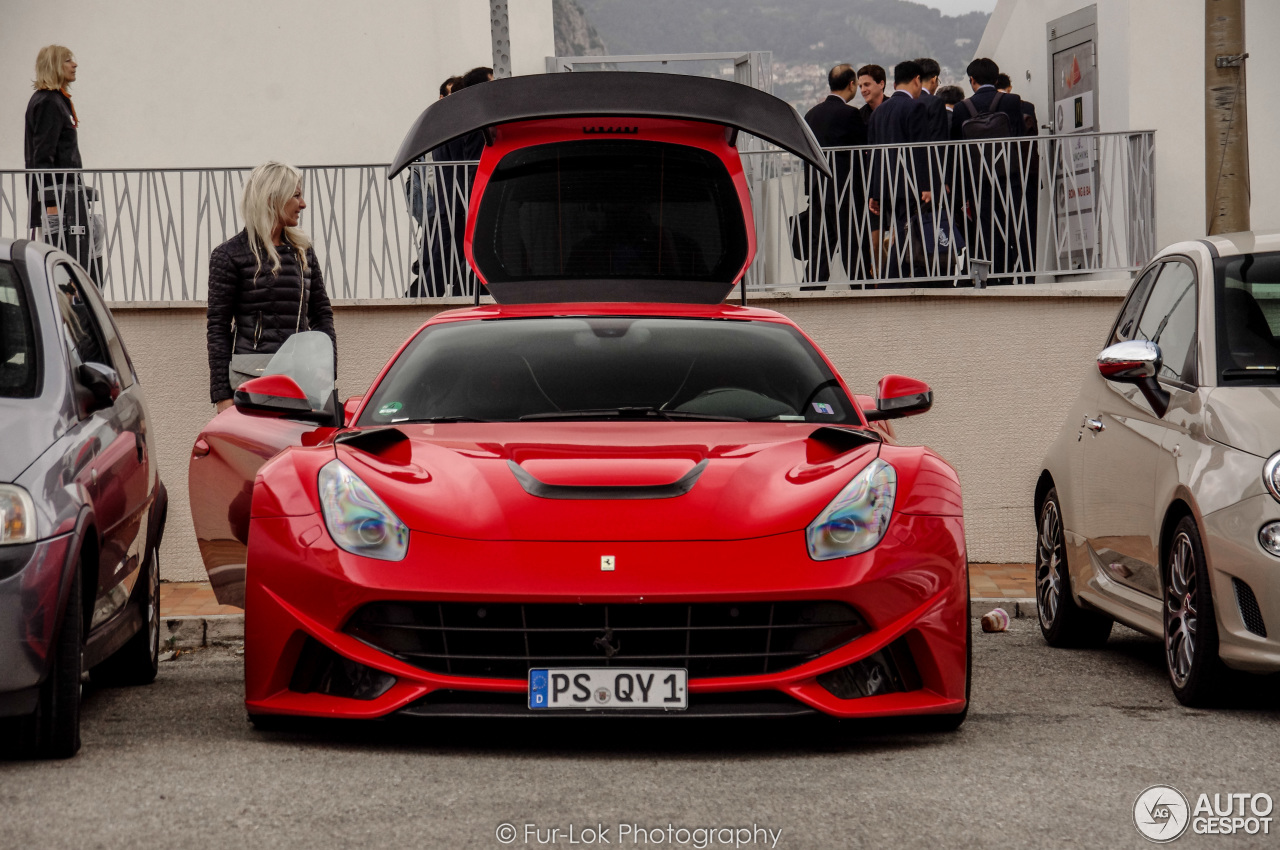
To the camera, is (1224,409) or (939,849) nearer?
(939,849)

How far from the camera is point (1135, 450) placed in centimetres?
680

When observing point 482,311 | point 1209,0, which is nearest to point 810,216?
point 1209,0

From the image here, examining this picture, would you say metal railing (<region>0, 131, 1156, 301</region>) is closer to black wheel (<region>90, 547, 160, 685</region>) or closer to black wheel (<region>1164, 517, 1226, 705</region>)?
black wheel (<region>90, 547, 160, 685</region>)

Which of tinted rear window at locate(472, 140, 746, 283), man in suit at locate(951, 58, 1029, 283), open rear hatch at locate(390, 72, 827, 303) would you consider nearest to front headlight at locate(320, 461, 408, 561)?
open rear hatch at locate(390, 72, 827, 303)

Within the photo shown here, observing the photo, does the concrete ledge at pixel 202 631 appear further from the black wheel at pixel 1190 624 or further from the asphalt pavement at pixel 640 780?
the black wheel at pixel 1190 624

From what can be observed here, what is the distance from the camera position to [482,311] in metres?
6.72

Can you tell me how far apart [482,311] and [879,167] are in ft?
22.3

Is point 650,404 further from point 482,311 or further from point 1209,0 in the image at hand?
point 1209,0

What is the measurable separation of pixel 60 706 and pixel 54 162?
8628 mm

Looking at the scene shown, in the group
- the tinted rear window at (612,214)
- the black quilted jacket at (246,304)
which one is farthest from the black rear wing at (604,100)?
the black quilted jacket at (246,304)

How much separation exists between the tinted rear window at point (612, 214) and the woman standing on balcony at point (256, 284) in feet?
3.16

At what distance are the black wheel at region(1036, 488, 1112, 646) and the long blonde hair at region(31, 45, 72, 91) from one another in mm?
7583

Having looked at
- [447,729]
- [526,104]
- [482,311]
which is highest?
[526,104]

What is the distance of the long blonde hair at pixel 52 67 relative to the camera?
1203 cm
